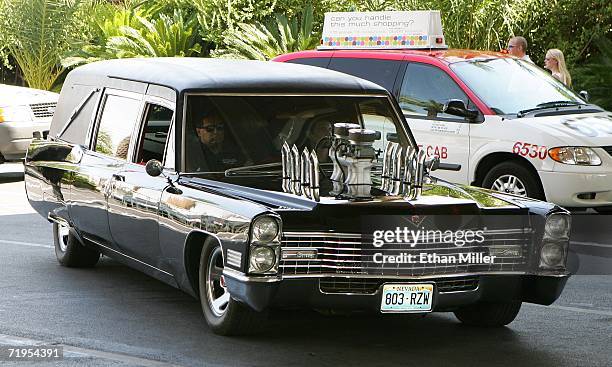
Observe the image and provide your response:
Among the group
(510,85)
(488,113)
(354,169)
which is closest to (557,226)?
(354,169)

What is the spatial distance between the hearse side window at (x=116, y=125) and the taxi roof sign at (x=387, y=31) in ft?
16.3

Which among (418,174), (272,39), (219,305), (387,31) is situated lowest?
(219,305)

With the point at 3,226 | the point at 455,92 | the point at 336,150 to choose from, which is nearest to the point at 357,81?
the point at 336,150

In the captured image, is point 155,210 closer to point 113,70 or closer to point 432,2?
point 113,70

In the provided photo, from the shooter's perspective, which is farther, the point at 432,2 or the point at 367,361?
the point at 432,2

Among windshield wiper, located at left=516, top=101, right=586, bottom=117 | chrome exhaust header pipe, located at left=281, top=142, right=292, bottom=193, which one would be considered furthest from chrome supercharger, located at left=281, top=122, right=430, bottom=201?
windshield wiper, located at left=516, top=101, right=586, bottom=117

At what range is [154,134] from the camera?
8305 mm

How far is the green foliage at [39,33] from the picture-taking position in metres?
24.5

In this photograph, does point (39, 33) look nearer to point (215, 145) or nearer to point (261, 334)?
point (215, 145)

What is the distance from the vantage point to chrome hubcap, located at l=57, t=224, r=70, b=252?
9.78 m

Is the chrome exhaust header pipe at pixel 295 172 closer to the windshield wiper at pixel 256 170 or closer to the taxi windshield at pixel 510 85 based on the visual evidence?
the windshield wiper at pixel 256 170

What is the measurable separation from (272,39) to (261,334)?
1478 cm

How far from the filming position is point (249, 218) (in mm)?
6668

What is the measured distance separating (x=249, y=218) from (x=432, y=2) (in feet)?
43.4
